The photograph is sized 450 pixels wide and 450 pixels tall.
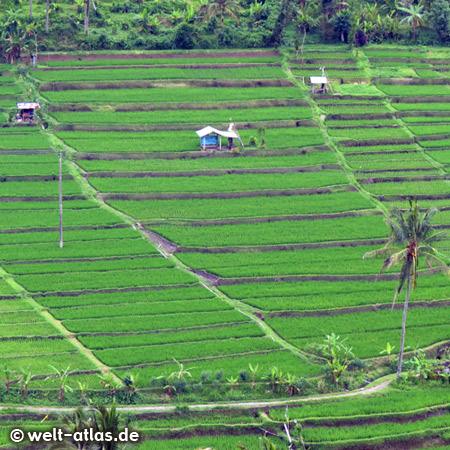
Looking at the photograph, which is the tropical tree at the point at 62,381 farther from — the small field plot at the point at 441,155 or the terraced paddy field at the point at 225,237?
the small field plot at the point at 441,155

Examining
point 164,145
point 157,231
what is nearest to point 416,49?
point 164,145

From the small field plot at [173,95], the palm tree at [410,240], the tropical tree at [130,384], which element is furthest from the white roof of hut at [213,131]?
the tropical tree at [130,384]

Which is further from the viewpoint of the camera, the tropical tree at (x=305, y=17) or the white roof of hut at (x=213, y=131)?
the tropical tree at (x=305, y=17)

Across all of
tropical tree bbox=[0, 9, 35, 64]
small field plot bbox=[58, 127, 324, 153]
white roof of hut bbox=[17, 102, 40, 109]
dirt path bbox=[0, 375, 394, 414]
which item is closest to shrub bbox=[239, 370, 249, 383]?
dirt path bbox=[0, 375, 394, 414]

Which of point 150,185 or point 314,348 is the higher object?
point 150,185

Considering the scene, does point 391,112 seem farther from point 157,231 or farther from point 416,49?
point 157,231
